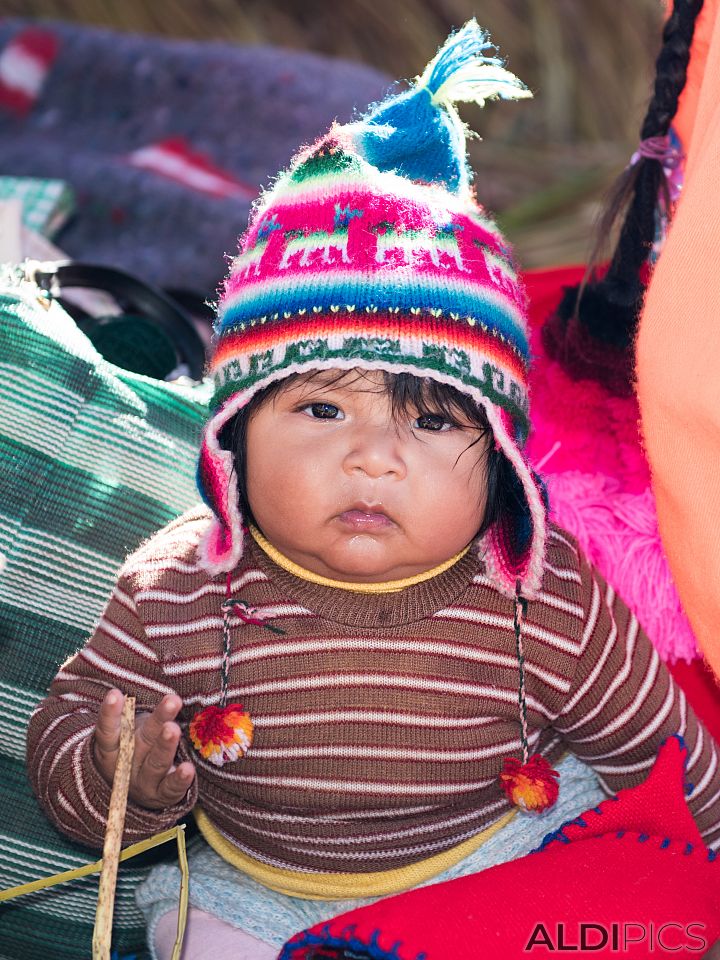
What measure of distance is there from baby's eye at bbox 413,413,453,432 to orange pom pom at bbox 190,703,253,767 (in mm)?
327

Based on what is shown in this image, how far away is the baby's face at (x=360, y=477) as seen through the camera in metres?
1.13

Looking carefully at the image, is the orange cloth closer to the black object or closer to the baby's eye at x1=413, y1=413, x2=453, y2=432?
the baby's eye at x1=413, y1=413, x2=453, y2=432

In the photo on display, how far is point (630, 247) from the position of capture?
1.50 m

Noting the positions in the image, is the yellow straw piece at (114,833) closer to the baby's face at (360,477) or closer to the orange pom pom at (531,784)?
the baby's face at (360,477)

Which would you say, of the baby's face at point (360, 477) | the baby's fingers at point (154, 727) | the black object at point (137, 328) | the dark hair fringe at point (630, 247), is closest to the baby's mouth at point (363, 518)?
the baby's face at point (360, 477)

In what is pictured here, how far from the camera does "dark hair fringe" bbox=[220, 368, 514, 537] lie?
45.7 inches

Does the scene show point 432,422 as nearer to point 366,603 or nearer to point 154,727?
point 366,603

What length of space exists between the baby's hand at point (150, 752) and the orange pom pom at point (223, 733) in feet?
0.19

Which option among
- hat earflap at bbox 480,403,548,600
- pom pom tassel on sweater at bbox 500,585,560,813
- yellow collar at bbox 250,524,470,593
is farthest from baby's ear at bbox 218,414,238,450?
pom pom tassel on sweater at bbox 500,585,560,813

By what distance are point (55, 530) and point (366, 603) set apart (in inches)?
14.7

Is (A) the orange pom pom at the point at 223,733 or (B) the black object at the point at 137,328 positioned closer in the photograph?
(A) the orange pom pom at the point at 223,733

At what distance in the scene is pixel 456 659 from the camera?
1.25 metres

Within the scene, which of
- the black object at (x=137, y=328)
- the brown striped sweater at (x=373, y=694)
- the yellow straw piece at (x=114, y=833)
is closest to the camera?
the yellow straw piece at (x=114, y=833)

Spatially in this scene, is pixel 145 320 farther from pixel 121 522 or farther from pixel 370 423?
pixel 370 423
